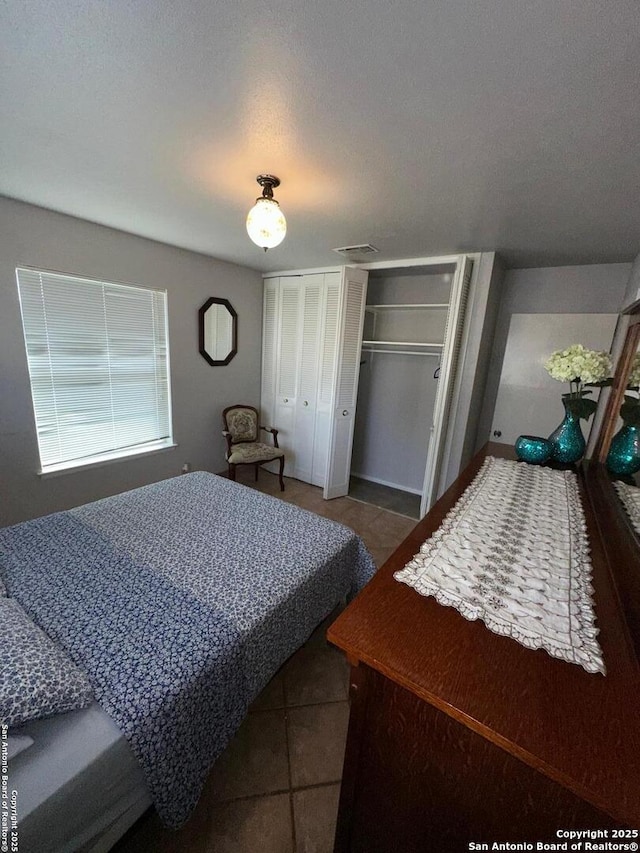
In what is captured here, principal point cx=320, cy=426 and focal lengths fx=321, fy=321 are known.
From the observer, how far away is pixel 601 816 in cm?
52

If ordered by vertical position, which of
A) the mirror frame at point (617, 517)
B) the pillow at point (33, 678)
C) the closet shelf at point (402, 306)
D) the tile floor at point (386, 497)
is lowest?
the tile floor at point (386, 497)

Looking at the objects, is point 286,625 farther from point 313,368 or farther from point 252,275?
point 252,275

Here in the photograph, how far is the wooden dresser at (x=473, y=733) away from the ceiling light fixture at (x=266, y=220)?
4.96 ft

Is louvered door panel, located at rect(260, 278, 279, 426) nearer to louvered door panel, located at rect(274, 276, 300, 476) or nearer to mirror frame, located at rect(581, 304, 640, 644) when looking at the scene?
louvered door panel, located at rect(274, 276, 300, 476)

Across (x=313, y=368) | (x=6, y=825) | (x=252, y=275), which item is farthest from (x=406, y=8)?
(x=252, y=275)

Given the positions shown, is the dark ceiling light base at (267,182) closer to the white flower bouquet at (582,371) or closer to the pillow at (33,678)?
the white flower bouquet at (582,371)

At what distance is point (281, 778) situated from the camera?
4.04ft

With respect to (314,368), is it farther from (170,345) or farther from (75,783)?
(75,783)

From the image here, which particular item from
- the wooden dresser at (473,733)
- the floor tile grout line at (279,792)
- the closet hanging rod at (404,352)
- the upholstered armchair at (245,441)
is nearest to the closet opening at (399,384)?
the closet hanging rod at (404,352)

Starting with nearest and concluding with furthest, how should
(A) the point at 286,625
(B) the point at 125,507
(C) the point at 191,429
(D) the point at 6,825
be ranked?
(D) the point at 6,825 < (A) the point at 286,625 < (B) the point at 125,507 < (C) the point at 191,429

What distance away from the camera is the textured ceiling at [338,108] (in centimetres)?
81

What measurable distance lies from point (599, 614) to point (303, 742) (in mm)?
1292

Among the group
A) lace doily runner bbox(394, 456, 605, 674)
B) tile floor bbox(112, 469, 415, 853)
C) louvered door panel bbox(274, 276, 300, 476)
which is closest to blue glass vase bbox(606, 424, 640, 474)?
lace doily runner bbox(394, 456, 605, 674)

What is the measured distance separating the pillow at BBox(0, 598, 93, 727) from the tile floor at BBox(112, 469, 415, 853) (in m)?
0.63
